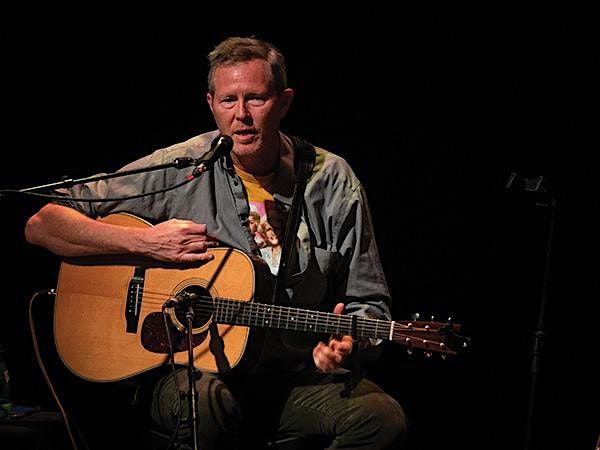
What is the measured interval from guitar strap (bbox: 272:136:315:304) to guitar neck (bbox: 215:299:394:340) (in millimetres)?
105

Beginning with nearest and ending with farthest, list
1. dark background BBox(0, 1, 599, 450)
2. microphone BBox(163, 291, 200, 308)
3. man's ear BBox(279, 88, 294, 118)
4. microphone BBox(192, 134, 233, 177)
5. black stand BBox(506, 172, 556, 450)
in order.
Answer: microphone BBox(192, 134, 233, 177) → microphone BBox(163, 291, 200, 308) → man's ear BBox(279, 88, 294, 118) → black stand BBox(506, 172, 556, 450) → dark background BBox(0, 1, 599, 450)

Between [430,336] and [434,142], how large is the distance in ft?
4.92

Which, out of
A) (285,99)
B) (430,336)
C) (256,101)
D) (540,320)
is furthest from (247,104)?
(540,320)

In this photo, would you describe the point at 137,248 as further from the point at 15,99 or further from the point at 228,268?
the point at 15,99

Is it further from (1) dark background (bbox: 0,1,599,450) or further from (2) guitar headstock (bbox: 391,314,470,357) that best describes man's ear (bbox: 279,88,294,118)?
(2) guitar headstock (bbox: 391,314,470,357)

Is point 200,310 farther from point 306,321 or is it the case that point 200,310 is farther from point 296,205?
point 296,205

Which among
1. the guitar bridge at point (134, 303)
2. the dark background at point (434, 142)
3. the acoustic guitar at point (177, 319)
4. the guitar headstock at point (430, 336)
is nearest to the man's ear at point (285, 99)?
the acoustic guitar at point (177, 319)

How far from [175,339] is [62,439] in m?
0.81

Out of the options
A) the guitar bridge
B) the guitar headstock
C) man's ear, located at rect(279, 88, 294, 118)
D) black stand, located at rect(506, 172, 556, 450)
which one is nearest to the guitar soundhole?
the guitar bridge

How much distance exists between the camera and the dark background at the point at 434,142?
4.32 m

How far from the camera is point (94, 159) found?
438 centimetres

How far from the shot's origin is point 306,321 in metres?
3.23

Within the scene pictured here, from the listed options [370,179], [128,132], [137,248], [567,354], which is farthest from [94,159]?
[567,354]

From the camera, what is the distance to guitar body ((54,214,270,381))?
3252mm
